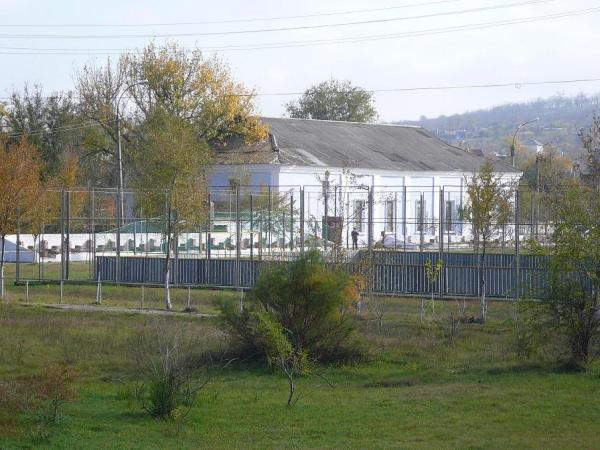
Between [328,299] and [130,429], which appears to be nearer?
[130,429]

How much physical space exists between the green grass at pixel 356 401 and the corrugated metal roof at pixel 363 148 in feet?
106

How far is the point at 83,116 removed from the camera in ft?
203

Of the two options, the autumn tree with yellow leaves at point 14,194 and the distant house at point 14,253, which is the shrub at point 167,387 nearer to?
the autumn tree with yellow leaves at point 14,194

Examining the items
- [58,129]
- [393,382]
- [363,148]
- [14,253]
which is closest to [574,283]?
[393,382]

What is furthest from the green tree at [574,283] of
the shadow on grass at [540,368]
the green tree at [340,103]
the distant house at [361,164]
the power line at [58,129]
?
the green tree at [340,103]

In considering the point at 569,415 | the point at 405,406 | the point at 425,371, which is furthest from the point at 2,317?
the point at 569,415

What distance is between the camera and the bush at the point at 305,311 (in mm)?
18547

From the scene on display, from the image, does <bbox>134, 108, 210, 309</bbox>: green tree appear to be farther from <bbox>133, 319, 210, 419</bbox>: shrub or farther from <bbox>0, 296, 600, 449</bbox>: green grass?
<bbox>133, 319, 210, 419</bbox>: shrub

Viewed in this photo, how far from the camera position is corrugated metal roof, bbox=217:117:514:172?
55.2 meters

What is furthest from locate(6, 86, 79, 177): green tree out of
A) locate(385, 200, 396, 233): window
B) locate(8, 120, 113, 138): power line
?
locate(385, 200, 396, 233): window

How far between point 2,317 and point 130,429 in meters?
13.6

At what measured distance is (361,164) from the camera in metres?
55.4

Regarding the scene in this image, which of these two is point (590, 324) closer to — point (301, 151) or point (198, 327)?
point (198, 327)

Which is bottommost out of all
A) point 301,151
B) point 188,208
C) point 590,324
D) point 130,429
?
point 130,429
